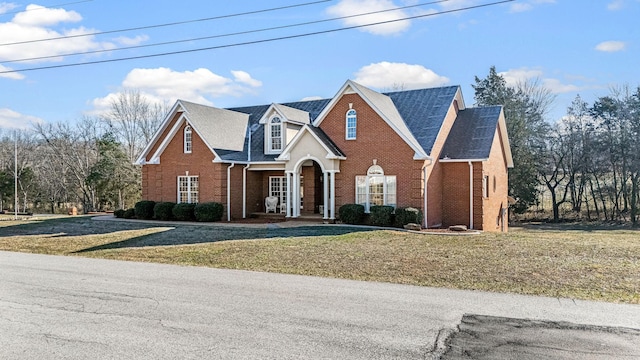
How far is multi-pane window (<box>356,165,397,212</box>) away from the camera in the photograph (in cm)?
2188

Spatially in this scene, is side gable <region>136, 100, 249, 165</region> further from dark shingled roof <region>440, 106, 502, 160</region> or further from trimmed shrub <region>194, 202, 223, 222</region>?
dark shingled roof <region>440, 106, 502, 160</region>

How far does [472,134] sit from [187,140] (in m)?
14.8

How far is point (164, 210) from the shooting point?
2494cm

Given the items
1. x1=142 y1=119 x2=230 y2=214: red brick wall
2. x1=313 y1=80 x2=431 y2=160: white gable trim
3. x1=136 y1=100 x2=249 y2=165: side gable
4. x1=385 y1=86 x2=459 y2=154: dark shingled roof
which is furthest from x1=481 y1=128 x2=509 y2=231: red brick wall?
x1=136 y1=100 x2=249 y2=165: side gable

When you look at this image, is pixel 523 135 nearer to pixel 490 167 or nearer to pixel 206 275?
pixel 490 167

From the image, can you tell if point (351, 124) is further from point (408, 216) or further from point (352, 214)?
point (408, 216)

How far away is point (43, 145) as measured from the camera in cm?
4931

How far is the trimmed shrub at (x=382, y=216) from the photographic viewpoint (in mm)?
20750

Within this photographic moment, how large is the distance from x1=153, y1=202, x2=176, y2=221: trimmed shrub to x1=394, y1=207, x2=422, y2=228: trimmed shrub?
1181 centimetres

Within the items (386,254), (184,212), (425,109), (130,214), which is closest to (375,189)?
(425,109)

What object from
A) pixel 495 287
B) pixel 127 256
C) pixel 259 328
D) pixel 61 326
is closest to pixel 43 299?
pixel 61 326

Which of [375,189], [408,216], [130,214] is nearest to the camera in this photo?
[408,216]

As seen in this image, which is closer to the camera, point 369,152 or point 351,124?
point 369,152

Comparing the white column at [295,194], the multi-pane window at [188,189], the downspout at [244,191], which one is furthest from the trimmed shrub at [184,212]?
the white column at [295,194]
